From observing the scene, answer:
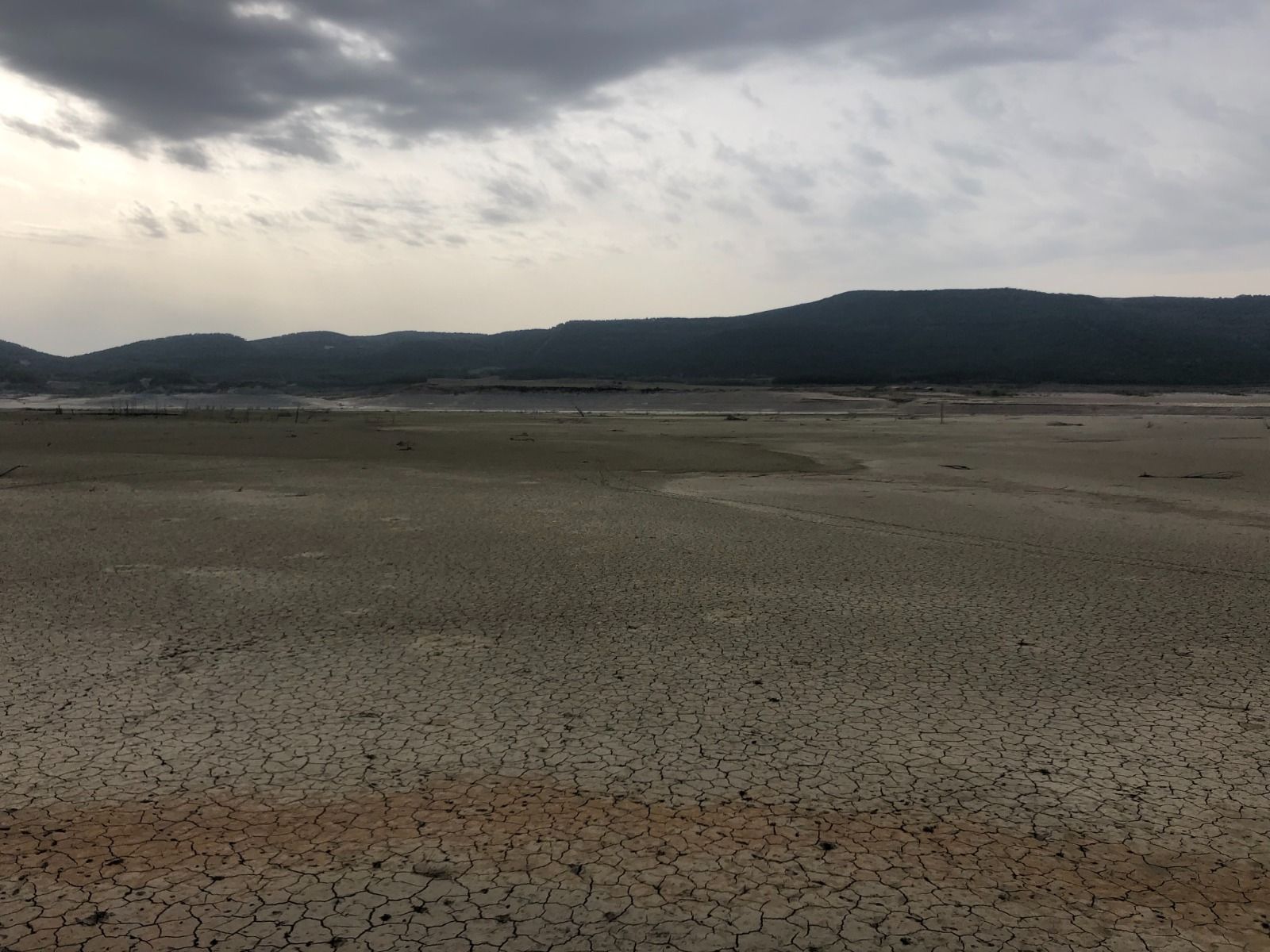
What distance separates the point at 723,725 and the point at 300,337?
20198 cm

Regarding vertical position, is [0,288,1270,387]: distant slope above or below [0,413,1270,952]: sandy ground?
above

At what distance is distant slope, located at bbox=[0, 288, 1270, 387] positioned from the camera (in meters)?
109

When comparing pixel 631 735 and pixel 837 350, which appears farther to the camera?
pixel 837 350

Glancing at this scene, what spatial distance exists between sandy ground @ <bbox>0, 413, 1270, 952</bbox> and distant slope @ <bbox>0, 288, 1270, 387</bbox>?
86.5 m

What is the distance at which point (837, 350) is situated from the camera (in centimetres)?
13850

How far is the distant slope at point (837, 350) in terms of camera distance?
108688mm

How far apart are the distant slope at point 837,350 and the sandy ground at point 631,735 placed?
8646 cm

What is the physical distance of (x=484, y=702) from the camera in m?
5.89

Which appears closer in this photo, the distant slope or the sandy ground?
the sandy ground

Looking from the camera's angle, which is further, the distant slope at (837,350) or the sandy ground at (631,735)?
the distant slope at (837,350)

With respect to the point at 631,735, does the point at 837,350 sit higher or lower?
higher

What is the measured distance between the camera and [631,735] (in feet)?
17.5

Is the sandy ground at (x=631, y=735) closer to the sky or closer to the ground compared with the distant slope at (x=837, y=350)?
closer to the ground

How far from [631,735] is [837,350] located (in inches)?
5433
